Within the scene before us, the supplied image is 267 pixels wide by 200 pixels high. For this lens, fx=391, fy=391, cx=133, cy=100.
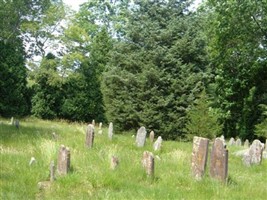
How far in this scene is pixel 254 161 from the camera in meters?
12.2

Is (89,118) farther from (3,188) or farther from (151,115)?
(3,188)

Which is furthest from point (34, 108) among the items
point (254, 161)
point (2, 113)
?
point (254, 161)

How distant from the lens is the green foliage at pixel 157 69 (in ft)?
74.9

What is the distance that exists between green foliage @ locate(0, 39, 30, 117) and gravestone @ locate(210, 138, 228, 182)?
27157 mm

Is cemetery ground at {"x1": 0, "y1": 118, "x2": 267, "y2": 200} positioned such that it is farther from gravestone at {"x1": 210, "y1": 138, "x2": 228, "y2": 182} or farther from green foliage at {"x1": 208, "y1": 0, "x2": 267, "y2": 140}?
green foliage at {"x1": 208, "y1": 0, "x2": 267, "y2": 140}

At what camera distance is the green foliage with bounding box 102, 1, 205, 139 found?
2284cm

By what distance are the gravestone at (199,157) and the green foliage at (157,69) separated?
1388 cm

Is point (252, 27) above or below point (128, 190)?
above

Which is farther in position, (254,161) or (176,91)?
(176,91)

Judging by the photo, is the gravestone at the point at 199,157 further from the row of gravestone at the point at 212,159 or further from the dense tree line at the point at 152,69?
the dense tree line at the point at 152,69

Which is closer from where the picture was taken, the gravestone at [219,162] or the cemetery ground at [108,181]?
the cemetery ground at [108,181]

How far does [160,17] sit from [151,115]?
6.25 m

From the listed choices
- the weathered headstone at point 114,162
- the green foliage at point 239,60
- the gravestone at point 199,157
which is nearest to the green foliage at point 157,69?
the green foliage at point 239,60

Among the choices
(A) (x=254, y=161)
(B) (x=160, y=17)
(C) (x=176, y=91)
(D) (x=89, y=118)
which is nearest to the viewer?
(A) (x=254, y=161)
